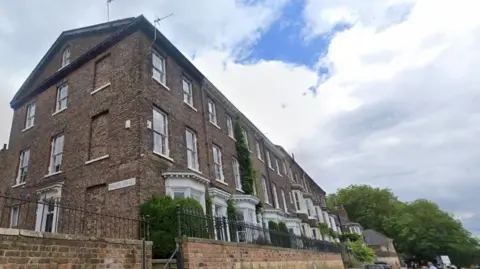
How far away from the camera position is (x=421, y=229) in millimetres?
67875

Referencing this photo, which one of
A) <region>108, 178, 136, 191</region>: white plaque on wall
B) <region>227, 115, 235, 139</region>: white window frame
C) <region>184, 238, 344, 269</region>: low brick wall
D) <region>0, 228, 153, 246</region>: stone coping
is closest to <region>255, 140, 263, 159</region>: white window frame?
<region>227, 115, 235, 139</region>: white window frame

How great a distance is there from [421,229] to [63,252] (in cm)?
7550

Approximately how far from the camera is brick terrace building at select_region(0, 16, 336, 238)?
47.0 feet

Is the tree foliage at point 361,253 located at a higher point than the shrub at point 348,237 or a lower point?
lower

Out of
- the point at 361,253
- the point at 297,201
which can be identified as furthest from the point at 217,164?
the point at 361,253

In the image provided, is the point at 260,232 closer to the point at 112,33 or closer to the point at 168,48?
the point at 168,48

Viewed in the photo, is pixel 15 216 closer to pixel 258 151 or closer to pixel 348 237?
pixel 258 151

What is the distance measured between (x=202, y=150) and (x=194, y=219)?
772cm

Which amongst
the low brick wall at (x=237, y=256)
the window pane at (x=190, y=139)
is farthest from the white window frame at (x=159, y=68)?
the low brick wall at (x=237, y=256)

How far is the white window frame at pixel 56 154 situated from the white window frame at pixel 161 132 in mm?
5698

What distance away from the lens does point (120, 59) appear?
1684 cm

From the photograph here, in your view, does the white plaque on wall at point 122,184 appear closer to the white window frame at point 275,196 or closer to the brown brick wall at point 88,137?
the brown brick wall at point 88,137

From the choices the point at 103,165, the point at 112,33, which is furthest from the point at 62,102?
the point at 103,165

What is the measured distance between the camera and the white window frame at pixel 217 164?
19.8 m
